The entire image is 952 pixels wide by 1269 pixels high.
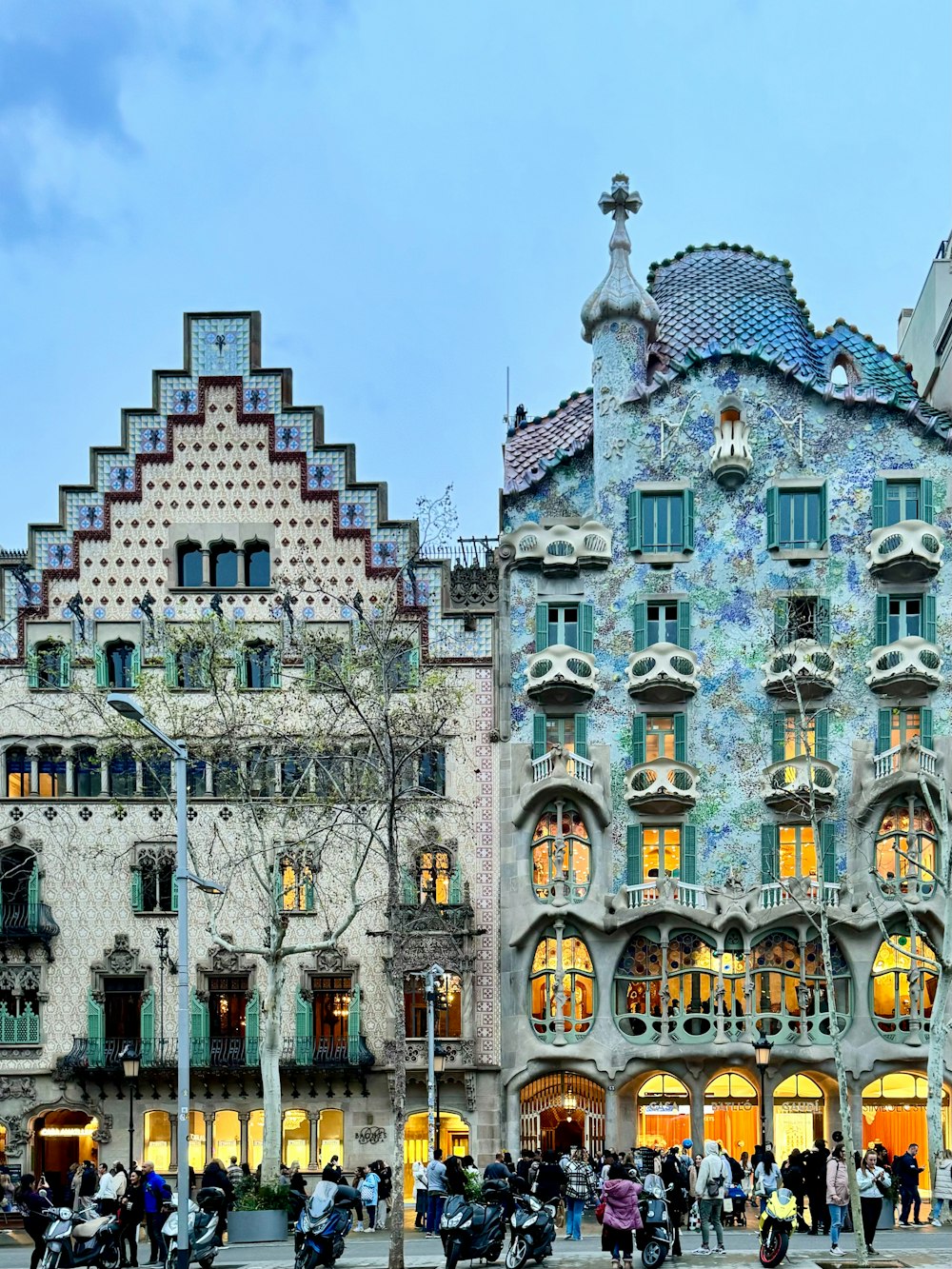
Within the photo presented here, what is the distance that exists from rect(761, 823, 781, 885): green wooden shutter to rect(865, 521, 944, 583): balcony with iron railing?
7935 millimetres

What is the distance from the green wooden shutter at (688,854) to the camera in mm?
49938

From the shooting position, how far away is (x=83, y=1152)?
49312 mm

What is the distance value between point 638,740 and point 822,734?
17.1 ft

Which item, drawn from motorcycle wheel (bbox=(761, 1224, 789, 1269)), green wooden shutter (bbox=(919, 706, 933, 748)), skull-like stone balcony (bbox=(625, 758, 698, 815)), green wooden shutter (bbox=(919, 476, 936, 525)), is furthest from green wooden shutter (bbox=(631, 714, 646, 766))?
motorcycle wheel (bbox=(761, 1224, 789, 1269))

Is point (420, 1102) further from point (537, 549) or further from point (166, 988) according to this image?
point (537, 549)

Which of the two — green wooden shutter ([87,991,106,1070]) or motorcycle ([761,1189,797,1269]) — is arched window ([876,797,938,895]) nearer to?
motorcycle ([761,1189,797,1269])

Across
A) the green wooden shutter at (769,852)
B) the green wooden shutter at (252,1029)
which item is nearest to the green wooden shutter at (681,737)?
the green wooden shutter at (769,852)

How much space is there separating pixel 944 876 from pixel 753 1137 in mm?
12829

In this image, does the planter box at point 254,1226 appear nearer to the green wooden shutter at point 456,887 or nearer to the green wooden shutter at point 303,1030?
the green wooden shutter at point 303,1030

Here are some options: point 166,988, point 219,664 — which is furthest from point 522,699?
point 166,988

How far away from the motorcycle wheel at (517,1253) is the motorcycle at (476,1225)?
294 mm

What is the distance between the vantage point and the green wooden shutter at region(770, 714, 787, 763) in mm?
50688

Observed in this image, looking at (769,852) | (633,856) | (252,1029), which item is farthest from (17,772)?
(769,852)

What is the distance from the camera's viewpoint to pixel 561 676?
50.5 m
